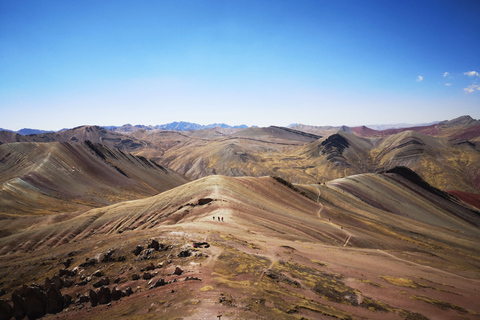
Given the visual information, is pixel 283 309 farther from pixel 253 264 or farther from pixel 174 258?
pixel 174 258

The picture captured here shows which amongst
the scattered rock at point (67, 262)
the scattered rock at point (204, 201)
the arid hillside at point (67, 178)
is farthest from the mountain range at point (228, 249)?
the arid hillside at point (67, 178)

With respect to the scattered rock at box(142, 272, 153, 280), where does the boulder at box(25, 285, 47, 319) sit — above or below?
below

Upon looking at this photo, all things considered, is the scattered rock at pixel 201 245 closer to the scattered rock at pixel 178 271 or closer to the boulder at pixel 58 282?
the scattered rock at pixel 178 271

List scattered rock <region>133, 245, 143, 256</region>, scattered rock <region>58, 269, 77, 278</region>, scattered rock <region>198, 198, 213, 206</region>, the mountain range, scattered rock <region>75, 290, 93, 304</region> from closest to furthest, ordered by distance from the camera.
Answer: the mountain range < scattered rock <region>75, 290, 93, 304</region> < scattered rock <region>58, 269, 77, 278</region> < scattered rock <region>133, 245, 143, 256</region> < scattered rock <region>198, 198, 213, 206</region>

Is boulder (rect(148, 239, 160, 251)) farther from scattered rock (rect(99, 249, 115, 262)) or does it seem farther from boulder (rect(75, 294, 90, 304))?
boulder (rect(75, 294, 90, 304))

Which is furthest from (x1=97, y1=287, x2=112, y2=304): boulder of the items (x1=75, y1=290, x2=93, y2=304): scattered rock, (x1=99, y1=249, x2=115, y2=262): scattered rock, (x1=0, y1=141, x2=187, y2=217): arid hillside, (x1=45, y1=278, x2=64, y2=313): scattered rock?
(x1=0, y1=141, x2=187, y2=217): arid hillside

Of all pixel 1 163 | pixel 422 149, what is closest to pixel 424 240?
pixel 1 163

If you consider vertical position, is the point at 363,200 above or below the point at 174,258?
below

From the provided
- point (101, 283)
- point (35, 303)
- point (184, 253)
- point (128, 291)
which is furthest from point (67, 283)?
point (184, 253)
